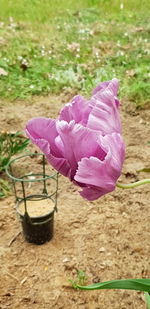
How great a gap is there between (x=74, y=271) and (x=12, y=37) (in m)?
4.25

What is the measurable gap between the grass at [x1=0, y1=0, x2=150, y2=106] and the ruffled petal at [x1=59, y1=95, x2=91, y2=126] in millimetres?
2359

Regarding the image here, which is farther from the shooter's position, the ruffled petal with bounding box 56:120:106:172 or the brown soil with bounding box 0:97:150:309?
the brown soil with bounding box 0:97:150:309

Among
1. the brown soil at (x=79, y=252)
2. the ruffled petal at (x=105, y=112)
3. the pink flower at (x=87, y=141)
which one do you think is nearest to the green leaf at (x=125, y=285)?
the pink flower at (x=87, y=141)

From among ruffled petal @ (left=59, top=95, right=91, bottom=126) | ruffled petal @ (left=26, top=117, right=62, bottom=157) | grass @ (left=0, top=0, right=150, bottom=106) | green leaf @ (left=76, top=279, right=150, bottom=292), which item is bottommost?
grass @ (left=0, top=0, right=150, bottom=106)

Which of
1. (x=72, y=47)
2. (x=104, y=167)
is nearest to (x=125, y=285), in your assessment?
(x=104, y=167)

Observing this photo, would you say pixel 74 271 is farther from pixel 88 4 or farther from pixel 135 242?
pixel 88 4

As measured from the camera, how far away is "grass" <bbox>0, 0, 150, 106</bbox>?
4.27m

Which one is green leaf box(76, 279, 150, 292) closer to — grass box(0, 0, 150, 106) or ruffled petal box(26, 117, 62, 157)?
ruffled petal box(26, 117, 62, 157)

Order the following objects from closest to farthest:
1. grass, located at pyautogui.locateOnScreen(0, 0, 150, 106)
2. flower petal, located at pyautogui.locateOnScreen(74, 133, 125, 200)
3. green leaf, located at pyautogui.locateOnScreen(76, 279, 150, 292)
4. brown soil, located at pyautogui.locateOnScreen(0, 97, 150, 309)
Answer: flower petal, located at pyautogui.locateOnScreen(74, 133, 125, 200) < green leaf, located at pyautogui.locateOnScreen(76, 279, 150, 292) < brown soil, located at pyautogui.locateOnScreen(0, 97, 150, 309) < grass, located at pyautogui.locateOnScreen(0, 0, 150, 106)

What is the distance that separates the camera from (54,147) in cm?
74

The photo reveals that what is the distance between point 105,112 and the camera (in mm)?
736

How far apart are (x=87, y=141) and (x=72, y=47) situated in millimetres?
4671

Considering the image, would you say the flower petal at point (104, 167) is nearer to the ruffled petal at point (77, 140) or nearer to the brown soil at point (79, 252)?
the ruffled petal at point (77, 140)

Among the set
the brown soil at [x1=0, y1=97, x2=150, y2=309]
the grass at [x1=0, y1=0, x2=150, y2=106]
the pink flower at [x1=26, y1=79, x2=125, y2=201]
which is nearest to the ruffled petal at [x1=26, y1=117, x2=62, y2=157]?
the pink flower at [x1=26, y1=79, x2=125, y2=201]
